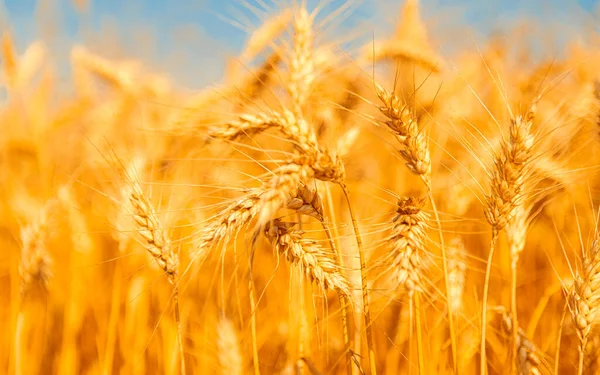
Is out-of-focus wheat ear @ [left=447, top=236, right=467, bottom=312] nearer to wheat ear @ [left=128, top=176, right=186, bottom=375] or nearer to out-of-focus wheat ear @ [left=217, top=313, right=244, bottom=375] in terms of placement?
out-of-focus wheat ear @ [left=217, top=313, right=244, bottom=375]

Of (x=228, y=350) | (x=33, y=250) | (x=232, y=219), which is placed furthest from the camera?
(x=33, y=250)

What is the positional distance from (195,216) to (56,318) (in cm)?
106

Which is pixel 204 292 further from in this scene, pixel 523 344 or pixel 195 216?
pixel 523 344

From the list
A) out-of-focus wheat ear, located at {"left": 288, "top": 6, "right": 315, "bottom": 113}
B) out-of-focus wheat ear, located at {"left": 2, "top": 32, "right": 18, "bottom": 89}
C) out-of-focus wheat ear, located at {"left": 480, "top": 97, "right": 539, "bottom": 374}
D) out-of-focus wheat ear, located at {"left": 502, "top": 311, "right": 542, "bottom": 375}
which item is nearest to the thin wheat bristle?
out-of-focus wheat ear, located at {"left": 480, "top": 97, "right": 539, "bottom": 374}

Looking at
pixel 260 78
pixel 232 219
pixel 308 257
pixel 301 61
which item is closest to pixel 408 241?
pixel 308 257

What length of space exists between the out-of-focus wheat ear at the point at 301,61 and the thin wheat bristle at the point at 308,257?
0.51 m

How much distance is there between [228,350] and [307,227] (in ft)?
4.24

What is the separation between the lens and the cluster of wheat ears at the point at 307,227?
3.21ft

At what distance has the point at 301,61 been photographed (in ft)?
4.81

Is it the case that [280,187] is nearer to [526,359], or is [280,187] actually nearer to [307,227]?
[526,359]

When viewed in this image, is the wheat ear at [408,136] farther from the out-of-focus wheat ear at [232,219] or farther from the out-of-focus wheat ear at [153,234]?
the out-of-focus wheat ear at [153,234]

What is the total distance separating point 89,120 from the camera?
10.9ft

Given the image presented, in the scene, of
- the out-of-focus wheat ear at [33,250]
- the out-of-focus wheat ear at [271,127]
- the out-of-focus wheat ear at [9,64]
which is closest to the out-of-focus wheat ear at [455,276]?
the out-of-focus wheat ear at [271,127]

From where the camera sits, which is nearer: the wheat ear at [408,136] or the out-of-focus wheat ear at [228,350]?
the wheat ear at [408,136]
